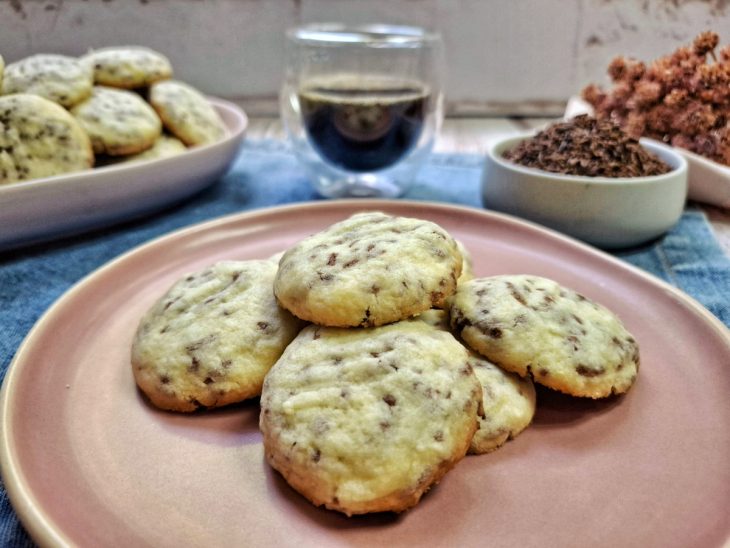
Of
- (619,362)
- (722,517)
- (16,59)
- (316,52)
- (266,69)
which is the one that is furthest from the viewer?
(266,69)

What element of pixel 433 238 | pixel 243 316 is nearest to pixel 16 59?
pixel 243 316

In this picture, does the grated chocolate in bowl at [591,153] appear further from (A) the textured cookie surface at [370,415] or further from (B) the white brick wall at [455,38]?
(B) the white brick wall at [455,38]

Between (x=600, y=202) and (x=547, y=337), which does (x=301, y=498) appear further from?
(x=600, y=202)

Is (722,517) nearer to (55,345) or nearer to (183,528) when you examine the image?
(183,528)

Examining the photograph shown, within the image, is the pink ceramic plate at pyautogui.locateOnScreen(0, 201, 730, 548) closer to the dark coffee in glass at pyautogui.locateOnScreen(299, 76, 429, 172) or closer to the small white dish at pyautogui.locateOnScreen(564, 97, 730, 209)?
the small white dish at pyautogui.locateOnScreen(564, 97, 730, 209)

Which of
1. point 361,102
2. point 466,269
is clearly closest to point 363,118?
point 361,102

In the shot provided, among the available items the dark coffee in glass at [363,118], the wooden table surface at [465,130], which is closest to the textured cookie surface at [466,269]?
the dark coffee in glass at [363,118]
